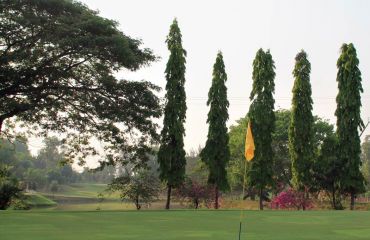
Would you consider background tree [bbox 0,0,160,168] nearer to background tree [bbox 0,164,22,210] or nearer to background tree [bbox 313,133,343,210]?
background tree [bbox 0,164,22,210]

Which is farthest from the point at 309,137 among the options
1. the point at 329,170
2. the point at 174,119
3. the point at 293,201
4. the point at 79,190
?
the point at 79,190

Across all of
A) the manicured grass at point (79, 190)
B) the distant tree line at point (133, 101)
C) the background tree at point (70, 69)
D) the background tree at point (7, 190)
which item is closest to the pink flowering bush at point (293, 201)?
the distant tree line at point (133, 101)

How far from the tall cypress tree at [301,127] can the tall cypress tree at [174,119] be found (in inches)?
359

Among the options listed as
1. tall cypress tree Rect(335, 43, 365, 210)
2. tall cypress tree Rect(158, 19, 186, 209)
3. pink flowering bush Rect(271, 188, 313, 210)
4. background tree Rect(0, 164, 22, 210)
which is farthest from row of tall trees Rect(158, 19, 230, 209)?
background tree Rect(0, 164, 22, 210)

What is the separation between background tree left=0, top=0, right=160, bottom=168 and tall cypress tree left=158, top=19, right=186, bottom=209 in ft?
17.8

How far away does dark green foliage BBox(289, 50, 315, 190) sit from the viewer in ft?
107

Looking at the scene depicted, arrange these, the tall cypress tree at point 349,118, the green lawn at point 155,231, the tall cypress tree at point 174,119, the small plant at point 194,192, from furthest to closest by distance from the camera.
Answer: the tall cypress tree at point 349,118
the small plant at point 194,192
the tall cypress tree at point 174,119
the green lawn at point 155,231

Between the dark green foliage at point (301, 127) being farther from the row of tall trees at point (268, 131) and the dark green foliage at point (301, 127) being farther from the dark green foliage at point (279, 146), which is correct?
the dark green foliage at point (279, 146)

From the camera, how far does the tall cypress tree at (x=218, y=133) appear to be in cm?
3075

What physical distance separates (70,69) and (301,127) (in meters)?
19.0

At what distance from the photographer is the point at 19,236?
9.96 m

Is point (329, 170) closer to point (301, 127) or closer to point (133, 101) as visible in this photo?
point (301, 127)

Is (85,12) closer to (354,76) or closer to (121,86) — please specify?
(121,86)

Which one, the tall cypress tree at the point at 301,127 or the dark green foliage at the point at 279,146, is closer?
the tall cypress tree at the point at 301,127
